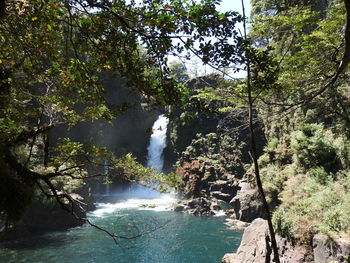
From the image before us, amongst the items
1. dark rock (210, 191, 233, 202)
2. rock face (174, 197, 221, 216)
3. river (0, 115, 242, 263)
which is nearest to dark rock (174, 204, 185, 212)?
rock face (174, 197, 221, 216)

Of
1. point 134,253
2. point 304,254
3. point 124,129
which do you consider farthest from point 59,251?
point 124,129

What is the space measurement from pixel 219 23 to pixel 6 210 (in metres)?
4.04

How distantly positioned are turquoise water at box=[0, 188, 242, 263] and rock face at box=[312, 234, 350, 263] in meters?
6.55

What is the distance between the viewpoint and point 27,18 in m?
4.93

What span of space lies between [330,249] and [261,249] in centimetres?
302

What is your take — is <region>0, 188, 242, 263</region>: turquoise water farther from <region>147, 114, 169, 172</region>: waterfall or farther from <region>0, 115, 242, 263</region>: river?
<region>147, 114, 169, 172</region>: waterfall

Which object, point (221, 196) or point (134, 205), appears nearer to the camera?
point (221, 196)

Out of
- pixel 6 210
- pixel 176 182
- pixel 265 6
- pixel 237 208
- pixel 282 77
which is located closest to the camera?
pixel 6 210

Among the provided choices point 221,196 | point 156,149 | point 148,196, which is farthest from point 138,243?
point 156,149

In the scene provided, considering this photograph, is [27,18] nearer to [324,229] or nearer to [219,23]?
[219,23]

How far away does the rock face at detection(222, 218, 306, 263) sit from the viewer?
31.6ft

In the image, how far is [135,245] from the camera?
1725 cm

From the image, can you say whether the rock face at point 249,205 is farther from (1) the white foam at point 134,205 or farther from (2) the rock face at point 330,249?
(2) the rock face at point 330,249

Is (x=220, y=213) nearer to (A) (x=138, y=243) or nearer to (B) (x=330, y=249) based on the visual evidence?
(A) (x=138, y=243)
